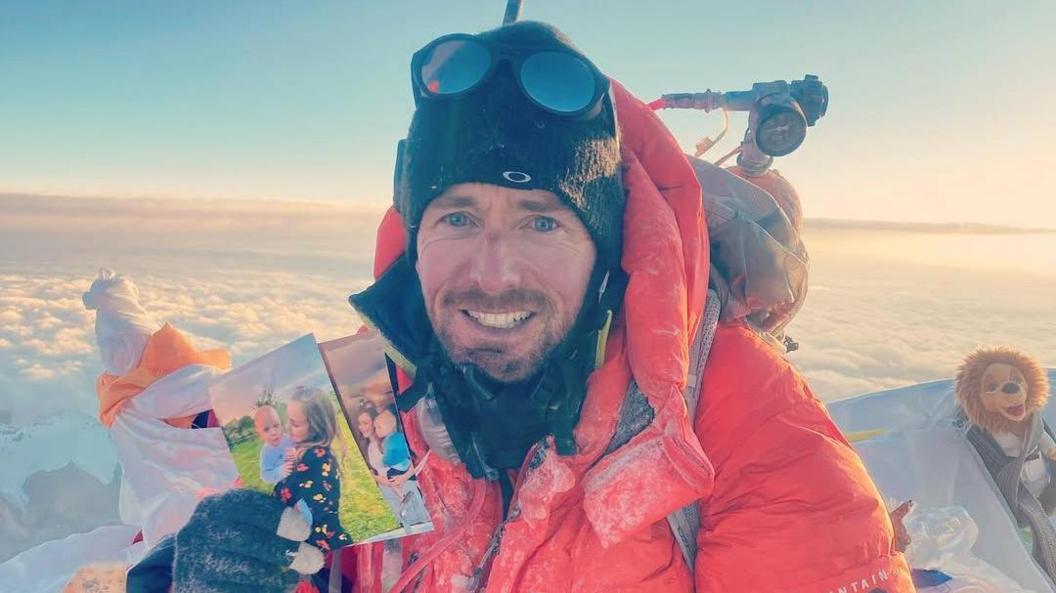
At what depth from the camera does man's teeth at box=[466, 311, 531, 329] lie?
131 centimetres

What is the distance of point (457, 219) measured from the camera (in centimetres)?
138

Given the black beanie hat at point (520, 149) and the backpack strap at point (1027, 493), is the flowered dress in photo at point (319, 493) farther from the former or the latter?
the backpack strap at point (1027, 493)

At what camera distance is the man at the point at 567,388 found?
3.50 ft

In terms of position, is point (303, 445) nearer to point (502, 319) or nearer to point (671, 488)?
point (502, 319)

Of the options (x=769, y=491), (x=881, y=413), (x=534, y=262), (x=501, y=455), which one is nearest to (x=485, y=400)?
(x=501, y=455)

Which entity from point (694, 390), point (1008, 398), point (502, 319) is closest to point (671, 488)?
point (694, 390)

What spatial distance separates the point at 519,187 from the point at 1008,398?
3.32 metres

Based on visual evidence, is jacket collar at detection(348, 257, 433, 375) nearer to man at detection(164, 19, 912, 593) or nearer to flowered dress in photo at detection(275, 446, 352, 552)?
man at detection(164, 19, 912, 593)

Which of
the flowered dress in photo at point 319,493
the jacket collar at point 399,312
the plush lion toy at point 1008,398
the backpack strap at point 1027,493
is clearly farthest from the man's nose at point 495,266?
the backpack strap at point 1027,493

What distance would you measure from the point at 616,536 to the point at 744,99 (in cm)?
192

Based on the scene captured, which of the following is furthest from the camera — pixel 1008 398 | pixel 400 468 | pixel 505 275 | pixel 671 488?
pixel 1008 398

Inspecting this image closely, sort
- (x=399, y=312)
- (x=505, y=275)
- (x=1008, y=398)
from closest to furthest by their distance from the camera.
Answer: (x=505, y=275) → (x=399, y=312) → (x=1008, y=398)

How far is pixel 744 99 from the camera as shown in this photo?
2.33 meters

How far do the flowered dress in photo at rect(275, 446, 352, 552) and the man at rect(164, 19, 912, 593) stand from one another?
0.19ft
